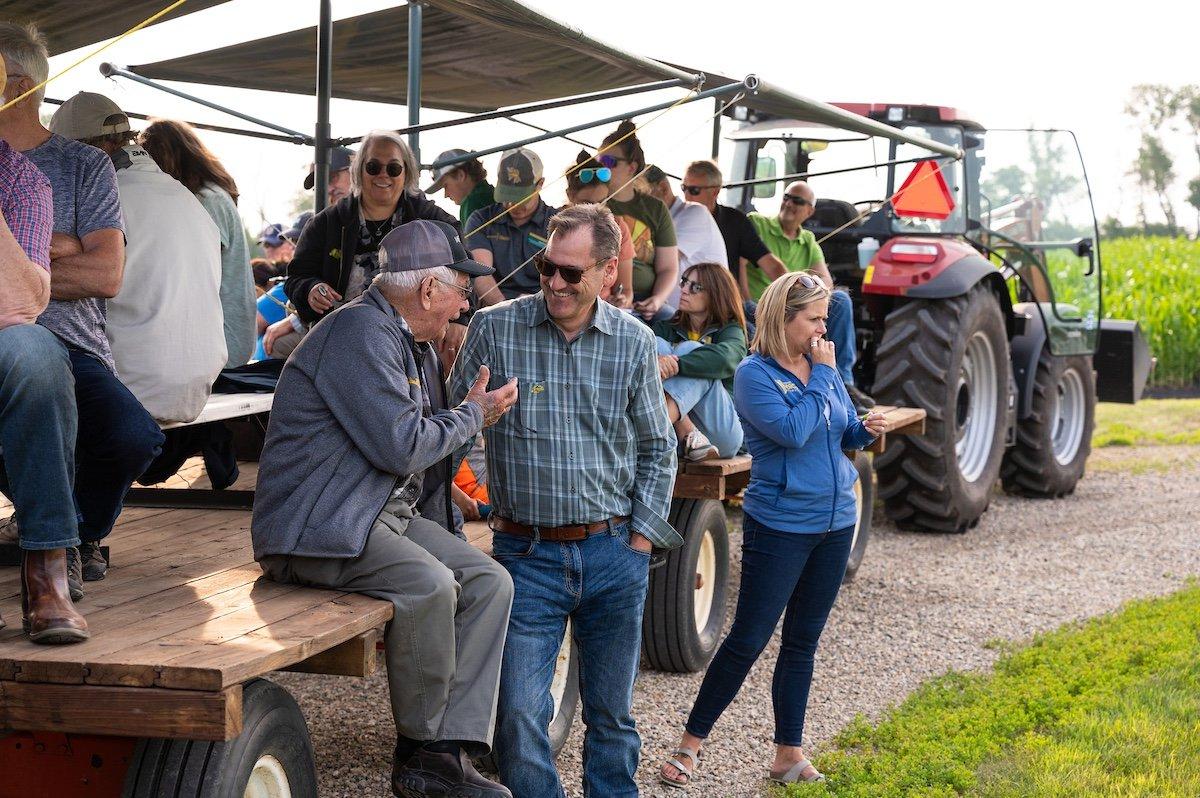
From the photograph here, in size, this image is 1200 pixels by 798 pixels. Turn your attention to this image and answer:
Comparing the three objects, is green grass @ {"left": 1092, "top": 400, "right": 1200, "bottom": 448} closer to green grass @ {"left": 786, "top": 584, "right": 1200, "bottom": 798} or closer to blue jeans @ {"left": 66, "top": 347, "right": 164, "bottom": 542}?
green grass @ {"left": 786, "top": 584, "right": 1200, "bottom": 798}

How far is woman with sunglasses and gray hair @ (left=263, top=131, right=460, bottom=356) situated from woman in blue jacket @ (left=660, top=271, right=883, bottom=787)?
150 centimetres

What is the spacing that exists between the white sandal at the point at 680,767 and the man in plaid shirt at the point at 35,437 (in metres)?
2.32

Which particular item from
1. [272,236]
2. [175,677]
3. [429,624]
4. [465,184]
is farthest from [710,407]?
[272,236]

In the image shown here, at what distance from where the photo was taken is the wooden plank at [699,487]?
5.73 meters

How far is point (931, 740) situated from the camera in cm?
506

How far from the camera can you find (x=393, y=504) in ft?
12.2

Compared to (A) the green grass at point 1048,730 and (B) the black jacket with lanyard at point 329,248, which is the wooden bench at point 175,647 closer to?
(B) the black jacket with lanyard at point 329,248

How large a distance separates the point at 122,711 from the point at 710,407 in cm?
354

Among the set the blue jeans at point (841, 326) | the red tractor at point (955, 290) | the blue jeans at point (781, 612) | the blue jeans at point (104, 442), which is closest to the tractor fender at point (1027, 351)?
the red tractor at point (955, 290)

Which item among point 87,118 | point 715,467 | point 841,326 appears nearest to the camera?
point 87,118

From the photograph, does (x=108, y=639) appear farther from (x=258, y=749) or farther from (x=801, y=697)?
(x=801, y=697)

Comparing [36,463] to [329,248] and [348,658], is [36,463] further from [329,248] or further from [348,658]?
[329,248]

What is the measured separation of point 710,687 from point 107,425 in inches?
87.0

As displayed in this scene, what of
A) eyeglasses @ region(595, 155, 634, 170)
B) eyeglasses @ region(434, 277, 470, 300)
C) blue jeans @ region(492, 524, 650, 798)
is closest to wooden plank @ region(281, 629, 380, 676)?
blue jeans @ region(492, 524, 650, 798)
